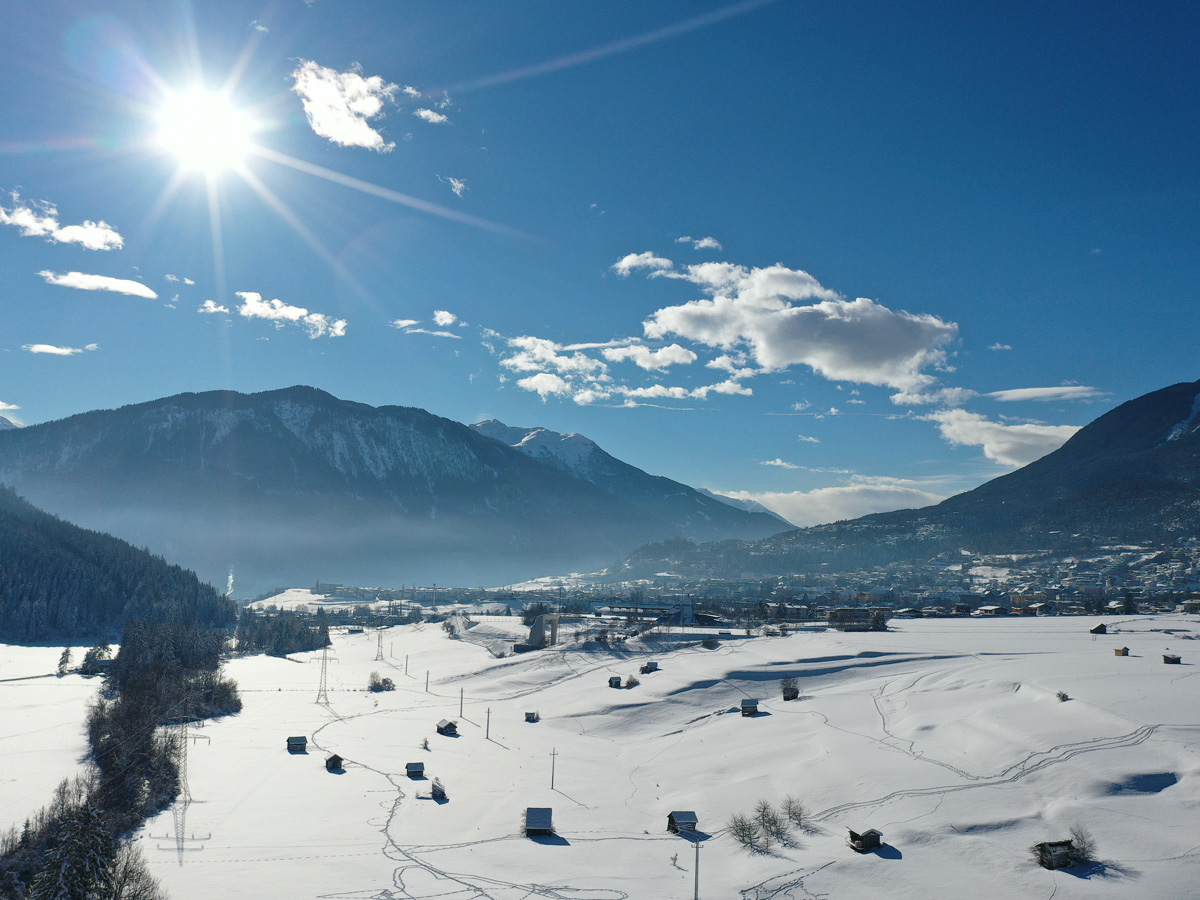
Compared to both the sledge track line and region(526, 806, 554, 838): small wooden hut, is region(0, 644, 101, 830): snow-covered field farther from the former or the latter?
the sledge track line

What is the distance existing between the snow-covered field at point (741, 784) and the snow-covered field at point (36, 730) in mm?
10470

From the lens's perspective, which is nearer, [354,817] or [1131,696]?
[354,817]

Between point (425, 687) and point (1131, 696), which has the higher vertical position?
point (1131, 696)

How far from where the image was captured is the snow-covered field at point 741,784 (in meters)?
36.2

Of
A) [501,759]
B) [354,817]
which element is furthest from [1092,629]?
[354,817]

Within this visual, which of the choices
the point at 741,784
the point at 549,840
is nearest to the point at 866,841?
the point at 741,784

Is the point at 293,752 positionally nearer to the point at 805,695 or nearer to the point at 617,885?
the point at 617,885

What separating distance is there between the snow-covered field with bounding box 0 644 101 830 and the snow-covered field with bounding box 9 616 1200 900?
1047 cm

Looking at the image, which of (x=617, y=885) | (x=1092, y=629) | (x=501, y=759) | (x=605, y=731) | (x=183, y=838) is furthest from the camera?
(x=1092, y=629)

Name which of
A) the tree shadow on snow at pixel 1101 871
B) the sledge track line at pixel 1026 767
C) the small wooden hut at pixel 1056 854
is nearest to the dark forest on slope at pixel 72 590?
the sledge track line at pixel 1026 767

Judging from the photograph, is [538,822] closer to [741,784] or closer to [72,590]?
[741,784]

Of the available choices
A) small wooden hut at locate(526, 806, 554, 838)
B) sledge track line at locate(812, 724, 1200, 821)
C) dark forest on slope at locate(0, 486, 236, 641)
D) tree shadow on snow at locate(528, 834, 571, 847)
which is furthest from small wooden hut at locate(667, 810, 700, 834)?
dark forest on slope at locate(0, 486, 236, 641)

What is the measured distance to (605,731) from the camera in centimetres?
7912

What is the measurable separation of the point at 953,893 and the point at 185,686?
298ft
